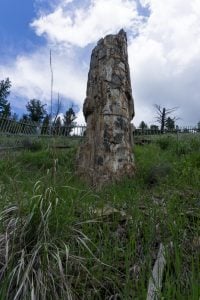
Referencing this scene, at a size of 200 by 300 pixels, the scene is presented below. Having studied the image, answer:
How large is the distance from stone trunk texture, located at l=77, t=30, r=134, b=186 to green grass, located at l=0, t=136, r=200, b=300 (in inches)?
124

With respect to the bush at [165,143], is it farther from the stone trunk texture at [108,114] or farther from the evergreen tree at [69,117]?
the evergreen tree at [69,117]

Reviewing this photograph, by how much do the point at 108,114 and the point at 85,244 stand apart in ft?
14.7

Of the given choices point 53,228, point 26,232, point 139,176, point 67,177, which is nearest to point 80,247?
point 53,228

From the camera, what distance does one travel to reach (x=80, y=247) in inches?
96.1

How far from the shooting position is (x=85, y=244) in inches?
92.9

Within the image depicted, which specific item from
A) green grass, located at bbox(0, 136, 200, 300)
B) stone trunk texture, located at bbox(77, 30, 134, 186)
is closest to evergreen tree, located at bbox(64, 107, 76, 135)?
green grass, located at bbox(0, 136, 200, 300)

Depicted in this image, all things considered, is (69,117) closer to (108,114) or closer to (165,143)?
(108,114)

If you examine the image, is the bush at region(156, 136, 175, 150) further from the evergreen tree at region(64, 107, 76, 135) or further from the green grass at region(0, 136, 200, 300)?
the evergreen tree at region(64, 107, 76, 135)

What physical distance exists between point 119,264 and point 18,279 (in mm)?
678

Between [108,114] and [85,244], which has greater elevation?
[108,114]

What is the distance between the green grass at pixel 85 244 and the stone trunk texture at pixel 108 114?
10.3 feet

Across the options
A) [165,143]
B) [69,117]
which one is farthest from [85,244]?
[165,143]

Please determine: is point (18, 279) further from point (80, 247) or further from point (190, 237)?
point (190, 237)

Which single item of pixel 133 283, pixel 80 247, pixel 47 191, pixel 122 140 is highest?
pixel 122 140
